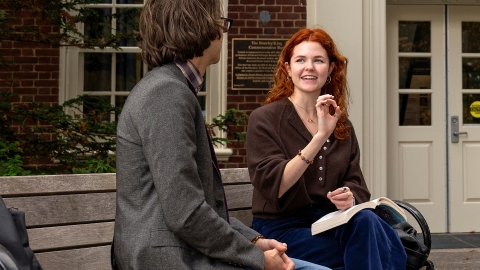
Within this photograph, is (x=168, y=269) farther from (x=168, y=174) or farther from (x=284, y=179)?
(x=284, y=179)

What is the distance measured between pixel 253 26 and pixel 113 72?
1.62 meters

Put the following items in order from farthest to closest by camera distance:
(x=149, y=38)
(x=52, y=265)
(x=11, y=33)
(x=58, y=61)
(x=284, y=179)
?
(x=58, y=61)
(x=11, y=33)
(x=284, y=179)
(x=52, y=265)
(x=149, y=38)

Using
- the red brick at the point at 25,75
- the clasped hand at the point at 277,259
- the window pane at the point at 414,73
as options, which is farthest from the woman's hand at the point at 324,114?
the window pane at the point at 414,73

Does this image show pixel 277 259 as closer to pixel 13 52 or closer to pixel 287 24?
pixel 287 24

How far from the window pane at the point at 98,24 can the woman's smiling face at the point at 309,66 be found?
379cm

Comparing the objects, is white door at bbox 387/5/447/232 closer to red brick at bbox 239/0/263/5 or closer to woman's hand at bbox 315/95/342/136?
red brick at bbox 239/0/263/5

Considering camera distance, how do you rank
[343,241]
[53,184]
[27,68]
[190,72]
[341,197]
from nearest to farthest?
1. [190,72]
2. [53,184]
3. [343,241]
4. [341,197]
5. [27,68]

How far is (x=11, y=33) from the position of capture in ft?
23.3

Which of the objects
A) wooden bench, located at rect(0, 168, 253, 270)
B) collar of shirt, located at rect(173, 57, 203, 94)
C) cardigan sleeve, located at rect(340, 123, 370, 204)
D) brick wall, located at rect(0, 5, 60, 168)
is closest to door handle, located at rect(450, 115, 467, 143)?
brick wall, located at rect(0, 5, 60, 168)

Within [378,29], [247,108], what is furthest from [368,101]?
[247,108]

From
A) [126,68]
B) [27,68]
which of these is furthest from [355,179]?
[27,68]

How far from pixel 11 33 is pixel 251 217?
13.4 ft

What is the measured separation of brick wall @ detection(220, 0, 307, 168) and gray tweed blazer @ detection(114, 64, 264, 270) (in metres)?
5.95

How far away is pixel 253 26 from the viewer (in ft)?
27.5
